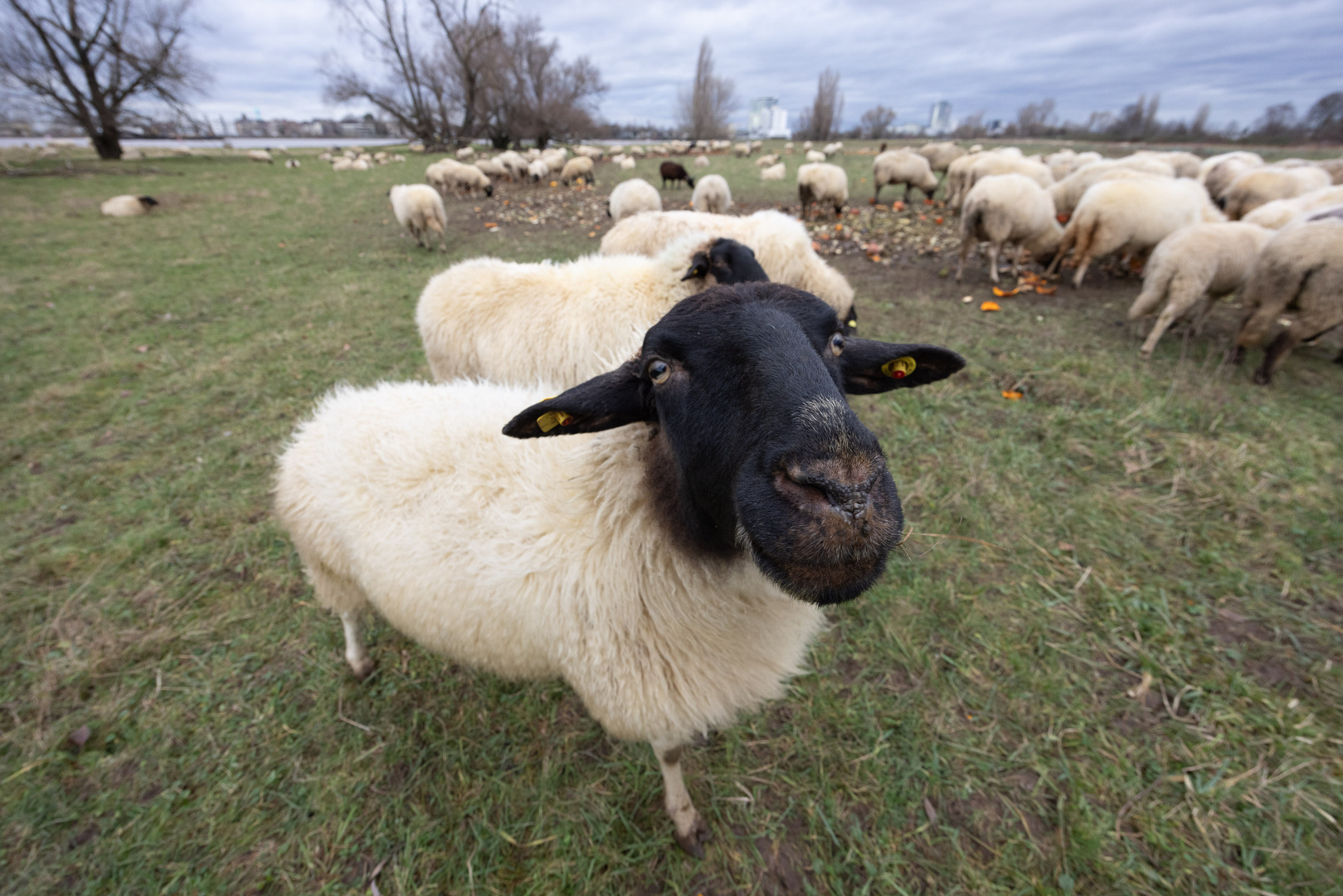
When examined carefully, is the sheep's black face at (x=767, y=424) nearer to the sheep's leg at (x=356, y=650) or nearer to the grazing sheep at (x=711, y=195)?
the sheep's leg at (x=356, y=650)

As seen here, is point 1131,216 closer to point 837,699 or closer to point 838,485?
point 837,699

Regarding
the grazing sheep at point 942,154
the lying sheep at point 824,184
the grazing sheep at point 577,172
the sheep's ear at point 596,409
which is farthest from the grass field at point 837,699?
the grazing sheep at point 577,172

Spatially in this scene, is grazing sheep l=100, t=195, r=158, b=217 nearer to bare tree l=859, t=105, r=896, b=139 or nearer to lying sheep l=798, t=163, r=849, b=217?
lying sheep l=798, t=163, r=849, b=217

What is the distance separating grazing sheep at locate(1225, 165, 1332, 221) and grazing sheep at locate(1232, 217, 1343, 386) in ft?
22.5

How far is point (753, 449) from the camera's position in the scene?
1.40 metres

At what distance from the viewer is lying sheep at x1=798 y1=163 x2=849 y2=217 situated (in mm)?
13484

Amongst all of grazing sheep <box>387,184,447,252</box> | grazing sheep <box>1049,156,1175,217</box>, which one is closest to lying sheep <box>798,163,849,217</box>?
grazing sheep <box>1049,156,1175,217</box>

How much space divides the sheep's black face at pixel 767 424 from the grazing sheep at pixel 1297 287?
22.3ft

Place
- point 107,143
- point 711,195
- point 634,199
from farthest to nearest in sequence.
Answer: point 107,143 → point 711,195 → point 634,199

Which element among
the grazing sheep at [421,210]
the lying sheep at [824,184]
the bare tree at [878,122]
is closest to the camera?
the grazing sheep at [421,210]

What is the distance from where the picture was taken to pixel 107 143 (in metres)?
29.7

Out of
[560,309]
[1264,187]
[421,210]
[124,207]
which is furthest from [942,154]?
[124,207]

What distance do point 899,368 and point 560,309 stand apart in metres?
3.31

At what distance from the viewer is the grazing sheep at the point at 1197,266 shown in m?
5.88
